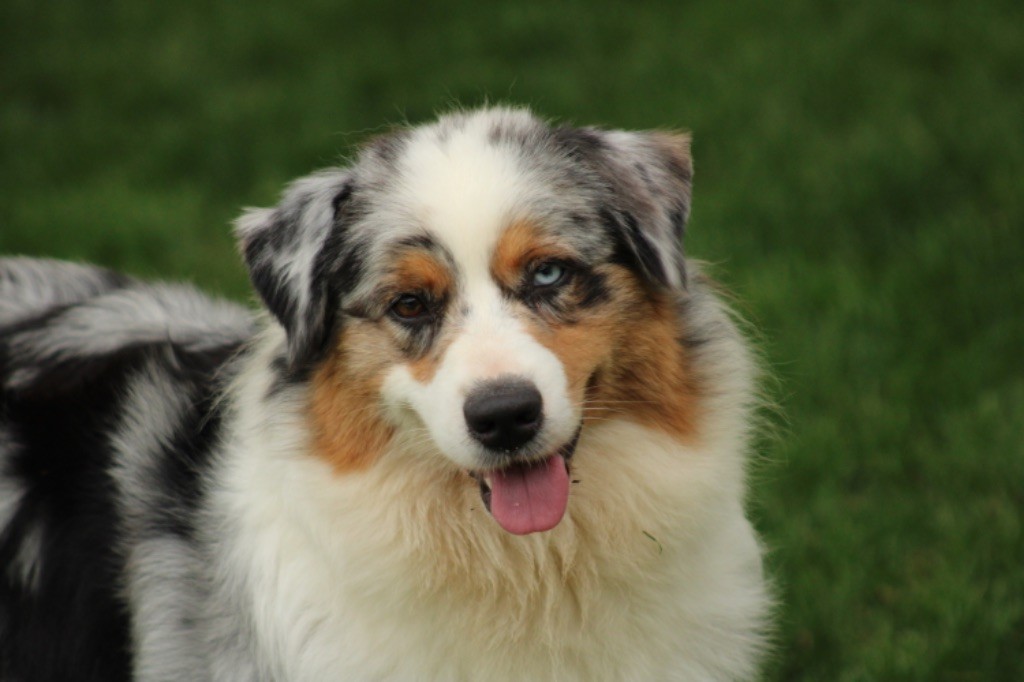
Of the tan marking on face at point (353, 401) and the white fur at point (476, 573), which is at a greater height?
the tan marking on face at point (353, 401)

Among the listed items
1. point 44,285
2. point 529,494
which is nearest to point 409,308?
point 529,494

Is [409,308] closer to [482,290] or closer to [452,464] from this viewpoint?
[482,290]

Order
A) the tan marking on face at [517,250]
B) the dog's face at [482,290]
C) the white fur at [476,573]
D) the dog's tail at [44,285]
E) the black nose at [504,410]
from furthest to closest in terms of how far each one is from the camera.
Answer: the dog's tail at [44,285] → the white fur at [476,573] → the tan marking on face at [517,250] → the dog's face at [482,290] → the black nose at [504,410]

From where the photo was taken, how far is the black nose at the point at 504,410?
324 cm

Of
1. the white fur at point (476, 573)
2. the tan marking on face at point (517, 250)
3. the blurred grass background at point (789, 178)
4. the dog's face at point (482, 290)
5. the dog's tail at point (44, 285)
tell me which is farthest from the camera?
the blurred grass background at point (789, 178)

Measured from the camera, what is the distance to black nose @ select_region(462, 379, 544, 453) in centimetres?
324

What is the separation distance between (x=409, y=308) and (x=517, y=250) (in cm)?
36

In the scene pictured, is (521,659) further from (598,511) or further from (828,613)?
(828,613)

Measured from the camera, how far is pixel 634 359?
364 cm

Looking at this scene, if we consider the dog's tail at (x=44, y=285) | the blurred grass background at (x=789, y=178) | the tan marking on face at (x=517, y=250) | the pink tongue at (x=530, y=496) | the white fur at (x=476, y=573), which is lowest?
the blurred grass background at (x=789, y=178)

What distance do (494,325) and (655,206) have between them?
2.35ft

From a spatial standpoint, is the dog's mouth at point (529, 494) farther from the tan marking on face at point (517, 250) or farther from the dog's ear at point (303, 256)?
the dog's ear at point (303, 256)

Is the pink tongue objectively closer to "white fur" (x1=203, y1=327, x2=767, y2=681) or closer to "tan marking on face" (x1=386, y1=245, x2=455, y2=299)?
"white fur" (x1=203, y1=327, x2=767, y2=681)

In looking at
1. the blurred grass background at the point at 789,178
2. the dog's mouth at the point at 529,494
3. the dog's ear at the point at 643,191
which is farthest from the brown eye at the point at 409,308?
the blurred grass background at the point at 789,178
